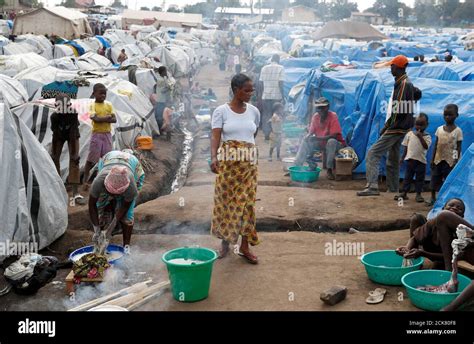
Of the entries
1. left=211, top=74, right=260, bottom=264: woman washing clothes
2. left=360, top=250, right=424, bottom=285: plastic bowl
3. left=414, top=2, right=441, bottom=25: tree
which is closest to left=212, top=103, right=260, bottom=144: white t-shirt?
left=211, top=74, right=260, bottom=264: woman washing clothes

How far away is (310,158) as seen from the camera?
1013cm

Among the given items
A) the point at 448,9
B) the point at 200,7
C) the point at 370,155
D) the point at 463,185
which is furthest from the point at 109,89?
the point at 200,7

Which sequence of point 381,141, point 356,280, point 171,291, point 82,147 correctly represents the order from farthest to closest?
1. point 82,147
2. point 381,141
3. point 356,280
4. point 171,291

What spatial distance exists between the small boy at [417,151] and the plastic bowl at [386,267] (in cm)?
290

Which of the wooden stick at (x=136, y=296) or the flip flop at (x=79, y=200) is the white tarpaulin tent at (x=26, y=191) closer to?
the flip flop at (x=79, y=200)

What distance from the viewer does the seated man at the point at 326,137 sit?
392 inches

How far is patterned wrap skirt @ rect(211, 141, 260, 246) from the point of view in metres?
5.49

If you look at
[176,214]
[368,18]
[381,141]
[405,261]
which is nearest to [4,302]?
[176,214]

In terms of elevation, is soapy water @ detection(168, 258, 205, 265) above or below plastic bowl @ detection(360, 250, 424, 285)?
above

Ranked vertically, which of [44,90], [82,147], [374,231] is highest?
[44,90]

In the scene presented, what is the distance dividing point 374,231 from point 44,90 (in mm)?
6860

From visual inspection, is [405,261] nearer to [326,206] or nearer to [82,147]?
[326,206]

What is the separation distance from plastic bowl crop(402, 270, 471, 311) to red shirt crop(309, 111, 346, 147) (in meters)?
5.34

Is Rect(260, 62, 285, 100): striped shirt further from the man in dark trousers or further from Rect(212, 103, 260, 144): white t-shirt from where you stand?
Rect(212, 103, 260, 144): white t-shirt
